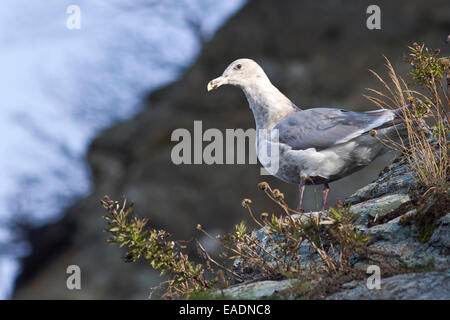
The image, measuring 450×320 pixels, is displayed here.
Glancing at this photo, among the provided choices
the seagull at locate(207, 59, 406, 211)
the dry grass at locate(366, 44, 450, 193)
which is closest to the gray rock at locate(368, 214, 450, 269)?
the dry grass at locate(366, 44, 450, 193)

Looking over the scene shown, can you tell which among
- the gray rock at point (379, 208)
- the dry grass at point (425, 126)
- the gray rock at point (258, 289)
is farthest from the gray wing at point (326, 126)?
the gray rock at point (258, 289)

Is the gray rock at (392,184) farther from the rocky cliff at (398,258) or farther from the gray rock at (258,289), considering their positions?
the gray rock at (258,289)

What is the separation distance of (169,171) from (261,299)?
46.7 feet

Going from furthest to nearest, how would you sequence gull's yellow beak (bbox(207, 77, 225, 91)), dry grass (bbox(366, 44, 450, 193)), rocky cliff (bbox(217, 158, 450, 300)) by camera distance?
gull's yellow beak (bbox(207, 77, 225, 91))
dry grass (bbox(366, 44, 450, 193))
rocky cliff (bbox(217, 158, 450, 300))

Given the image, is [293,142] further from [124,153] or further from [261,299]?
[124,153]

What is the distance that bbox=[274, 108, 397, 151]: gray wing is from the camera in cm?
499

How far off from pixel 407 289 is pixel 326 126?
2212mm

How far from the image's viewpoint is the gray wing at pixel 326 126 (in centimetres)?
499

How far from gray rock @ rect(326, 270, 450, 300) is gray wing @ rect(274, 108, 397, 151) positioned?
1791mm

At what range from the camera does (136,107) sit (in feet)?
69.6

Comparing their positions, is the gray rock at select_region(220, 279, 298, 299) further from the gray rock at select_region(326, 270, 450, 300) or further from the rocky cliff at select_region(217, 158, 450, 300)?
the gray rock at select_region(326, 270, 450, 300)

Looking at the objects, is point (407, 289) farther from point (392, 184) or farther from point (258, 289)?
point (392, 184)

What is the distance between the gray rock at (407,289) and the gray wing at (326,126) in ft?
5.88

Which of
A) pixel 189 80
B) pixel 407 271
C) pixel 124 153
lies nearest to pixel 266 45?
pixel 189 80
